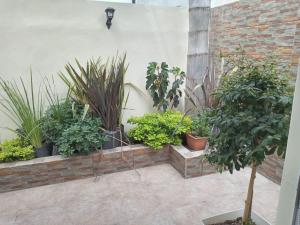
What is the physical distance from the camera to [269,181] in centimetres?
301

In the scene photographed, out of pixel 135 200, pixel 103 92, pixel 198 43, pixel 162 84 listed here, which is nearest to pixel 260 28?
pixel 198 43

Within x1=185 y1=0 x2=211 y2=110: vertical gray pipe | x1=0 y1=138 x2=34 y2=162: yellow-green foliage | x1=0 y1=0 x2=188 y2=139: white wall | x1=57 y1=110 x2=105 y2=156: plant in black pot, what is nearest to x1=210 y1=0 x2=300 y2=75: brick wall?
x1=185 y1=0 x2=211 y2=110: vertical gray pipe

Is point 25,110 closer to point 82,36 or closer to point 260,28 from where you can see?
point 82,36

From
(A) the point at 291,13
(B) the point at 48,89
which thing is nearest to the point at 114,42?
(B) the point at 48,89

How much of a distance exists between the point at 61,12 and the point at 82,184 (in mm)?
2253

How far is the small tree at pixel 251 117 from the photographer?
1383mm

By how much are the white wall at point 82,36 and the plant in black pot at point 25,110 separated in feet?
0.41

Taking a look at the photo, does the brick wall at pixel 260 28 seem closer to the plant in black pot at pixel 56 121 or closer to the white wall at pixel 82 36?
the white wall at pixel 82 36

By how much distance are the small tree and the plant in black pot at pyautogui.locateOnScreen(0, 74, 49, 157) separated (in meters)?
2.23

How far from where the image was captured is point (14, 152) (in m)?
2.88

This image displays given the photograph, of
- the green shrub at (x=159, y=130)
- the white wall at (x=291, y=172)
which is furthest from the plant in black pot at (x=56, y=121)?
the white wall at (x=291, y=172)

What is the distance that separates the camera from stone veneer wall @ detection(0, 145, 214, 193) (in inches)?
111

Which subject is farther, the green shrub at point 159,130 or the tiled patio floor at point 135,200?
the green shrub at point 159,130

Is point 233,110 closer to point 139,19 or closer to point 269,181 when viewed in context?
point 269,181
